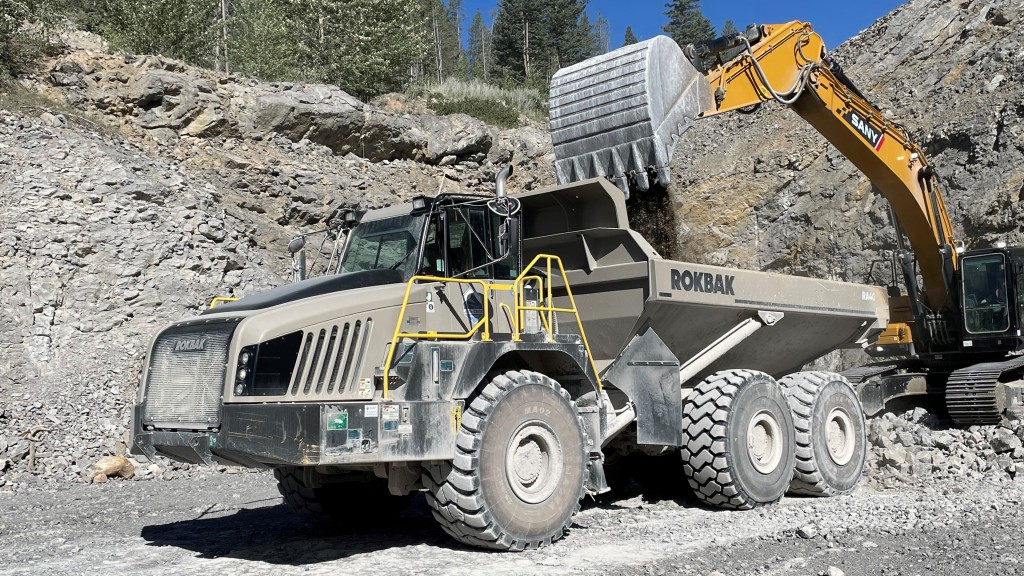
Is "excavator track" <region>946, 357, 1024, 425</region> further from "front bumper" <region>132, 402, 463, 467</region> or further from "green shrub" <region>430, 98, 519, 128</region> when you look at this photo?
"green shrub" <region>430, 98, 519, 128</region>

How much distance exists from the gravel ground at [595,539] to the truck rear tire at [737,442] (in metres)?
0.22

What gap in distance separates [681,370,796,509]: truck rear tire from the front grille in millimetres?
4347

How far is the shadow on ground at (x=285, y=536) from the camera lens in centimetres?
695

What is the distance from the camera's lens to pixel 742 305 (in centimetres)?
883

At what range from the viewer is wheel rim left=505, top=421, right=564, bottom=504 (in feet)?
22.0

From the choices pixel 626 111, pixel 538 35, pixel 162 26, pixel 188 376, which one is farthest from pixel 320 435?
pixel 538 35

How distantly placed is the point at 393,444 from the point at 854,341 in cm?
695

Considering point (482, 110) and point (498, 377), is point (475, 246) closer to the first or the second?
point (498, 377)

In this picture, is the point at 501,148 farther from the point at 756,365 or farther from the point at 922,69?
the point at 756,365

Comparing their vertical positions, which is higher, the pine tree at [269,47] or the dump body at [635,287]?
the pine tree at [269,47]

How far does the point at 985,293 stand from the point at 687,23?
178 ft

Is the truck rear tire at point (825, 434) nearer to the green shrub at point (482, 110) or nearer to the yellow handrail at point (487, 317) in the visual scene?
the yellow handrail at point (487, 317)

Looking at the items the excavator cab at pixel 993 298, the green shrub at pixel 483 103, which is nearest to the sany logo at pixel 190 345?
the excavator cab at pixel 993 298

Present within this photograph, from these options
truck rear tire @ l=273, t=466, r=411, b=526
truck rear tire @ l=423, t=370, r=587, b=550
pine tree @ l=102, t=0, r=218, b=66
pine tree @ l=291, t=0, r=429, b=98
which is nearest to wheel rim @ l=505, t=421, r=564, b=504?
truck rear tire @ l=423, t=370, r=587, b=550
